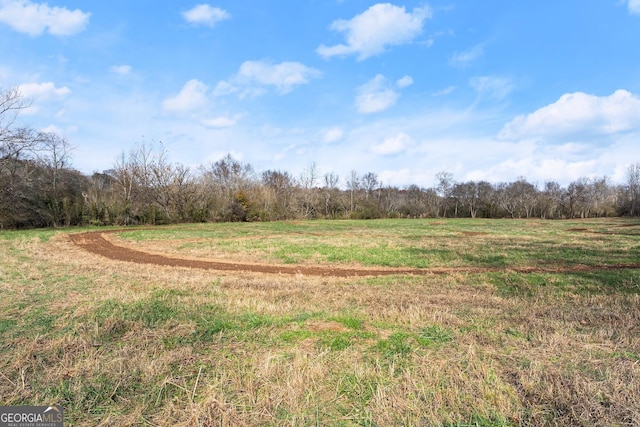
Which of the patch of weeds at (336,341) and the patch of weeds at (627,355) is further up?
the patch of weeds at (627,355)

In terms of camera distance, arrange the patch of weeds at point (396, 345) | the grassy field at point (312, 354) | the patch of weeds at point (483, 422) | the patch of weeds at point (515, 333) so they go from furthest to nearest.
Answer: the patch of weeds at point (515, 333) < the patch of weeds at point (396, 345) < the grassy field at point (312, 354) < the patch of weeds at point (483, 422)

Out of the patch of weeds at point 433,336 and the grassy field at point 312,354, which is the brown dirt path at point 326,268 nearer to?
the grassy field at point 312,354

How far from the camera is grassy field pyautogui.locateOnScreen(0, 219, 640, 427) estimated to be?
3.40 meters

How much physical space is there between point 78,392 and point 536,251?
22.4 meters

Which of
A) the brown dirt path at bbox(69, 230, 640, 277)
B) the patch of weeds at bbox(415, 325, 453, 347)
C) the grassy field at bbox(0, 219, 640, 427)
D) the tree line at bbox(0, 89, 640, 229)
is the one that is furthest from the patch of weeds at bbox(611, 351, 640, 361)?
the tree line at bbox(0, 89, 640, 229)

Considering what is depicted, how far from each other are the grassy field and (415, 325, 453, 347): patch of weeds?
4 cm

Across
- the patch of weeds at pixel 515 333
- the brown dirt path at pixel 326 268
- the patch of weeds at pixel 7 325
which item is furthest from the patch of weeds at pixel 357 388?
the brown dirt path at pixel 326 268

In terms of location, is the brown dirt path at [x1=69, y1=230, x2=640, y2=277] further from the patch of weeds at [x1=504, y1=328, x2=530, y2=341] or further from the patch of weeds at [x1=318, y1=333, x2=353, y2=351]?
the patch of weeds at [x1=318, y1=333, x2=353, y2=351]

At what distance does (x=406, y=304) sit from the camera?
7859mm

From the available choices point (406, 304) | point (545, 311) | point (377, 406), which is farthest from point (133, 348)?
point (545, 311)

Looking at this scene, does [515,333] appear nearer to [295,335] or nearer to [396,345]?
[396,345]

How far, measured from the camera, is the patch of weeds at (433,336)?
5.20 meters

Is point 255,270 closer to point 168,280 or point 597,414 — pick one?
point 168,280

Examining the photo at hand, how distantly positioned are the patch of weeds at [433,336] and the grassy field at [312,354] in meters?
0.04
